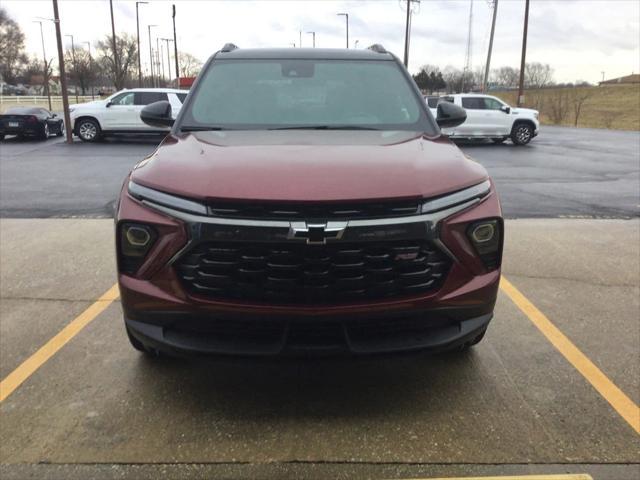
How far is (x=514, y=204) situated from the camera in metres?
8.32

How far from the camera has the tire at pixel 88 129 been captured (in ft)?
63.6

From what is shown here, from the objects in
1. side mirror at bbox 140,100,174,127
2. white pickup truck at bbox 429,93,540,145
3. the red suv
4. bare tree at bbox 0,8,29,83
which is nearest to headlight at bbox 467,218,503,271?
the red suv

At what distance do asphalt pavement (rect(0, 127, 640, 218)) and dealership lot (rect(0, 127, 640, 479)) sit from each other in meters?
3.09

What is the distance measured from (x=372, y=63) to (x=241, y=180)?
2.10m

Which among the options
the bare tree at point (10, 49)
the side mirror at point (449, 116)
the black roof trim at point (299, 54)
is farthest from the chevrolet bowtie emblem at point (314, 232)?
the bare tree at point (10, 49)

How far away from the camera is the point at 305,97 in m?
3.79

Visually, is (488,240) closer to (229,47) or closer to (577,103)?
(229,47)

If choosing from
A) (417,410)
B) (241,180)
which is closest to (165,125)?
(241,180)

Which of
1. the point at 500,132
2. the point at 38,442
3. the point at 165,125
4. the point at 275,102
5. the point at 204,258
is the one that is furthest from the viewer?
the point at 500,132

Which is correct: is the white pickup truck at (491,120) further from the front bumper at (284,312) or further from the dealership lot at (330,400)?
the front bumper at (284,312)

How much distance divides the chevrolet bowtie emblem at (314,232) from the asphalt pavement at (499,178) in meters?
5.59

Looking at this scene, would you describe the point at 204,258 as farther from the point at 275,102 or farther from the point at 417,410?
the point at 275,102

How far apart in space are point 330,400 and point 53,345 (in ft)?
6.22

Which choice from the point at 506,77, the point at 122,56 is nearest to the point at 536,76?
the point at 506,77
